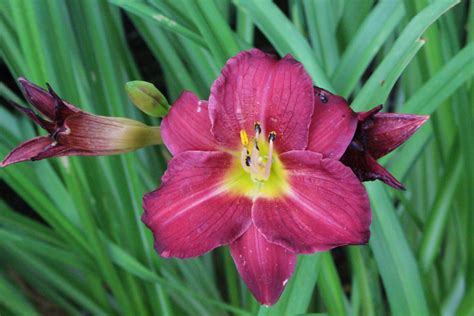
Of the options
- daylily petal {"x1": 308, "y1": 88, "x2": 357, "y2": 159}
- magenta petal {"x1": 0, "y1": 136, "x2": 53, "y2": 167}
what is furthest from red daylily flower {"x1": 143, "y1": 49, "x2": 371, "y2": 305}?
magenta petal {"x1": 0, "y1": 136, "x2": 53, "y2": 167}

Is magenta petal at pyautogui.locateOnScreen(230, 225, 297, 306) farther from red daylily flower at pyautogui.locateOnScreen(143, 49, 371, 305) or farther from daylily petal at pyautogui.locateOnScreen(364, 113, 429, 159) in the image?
daylily petal at pyautogui.locateOnScreen(364, 113, 429, 159)

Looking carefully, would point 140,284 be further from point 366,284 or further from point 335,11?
point 335,11

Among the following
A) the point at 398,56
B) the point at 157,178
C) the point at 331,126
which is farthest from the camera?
the point at 157,178

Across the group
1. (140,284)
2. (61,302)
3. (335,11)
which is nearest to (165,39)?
(335,11)

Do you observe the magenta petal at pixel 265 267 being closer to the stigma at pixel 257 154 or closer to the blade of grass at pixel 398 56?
the stigma at pixel 257 154

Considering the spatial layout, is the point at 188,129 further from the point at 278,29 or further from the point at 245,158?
the point at 278,29

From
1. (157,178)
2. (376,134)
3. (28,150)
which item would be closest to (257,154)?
(376,134)
